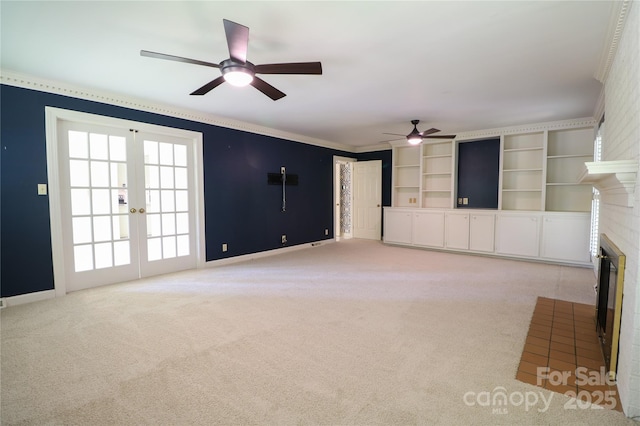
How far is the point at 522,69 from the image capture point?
126 inches

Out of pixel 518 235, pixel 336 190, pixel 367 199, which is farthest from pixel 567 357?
pixel 367 199

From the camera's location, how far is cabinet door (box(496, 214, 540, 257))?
18.1 feet

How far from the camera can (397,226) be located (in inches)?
286

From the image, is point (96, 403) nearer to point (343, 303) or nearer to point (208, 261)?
point (343, 303)

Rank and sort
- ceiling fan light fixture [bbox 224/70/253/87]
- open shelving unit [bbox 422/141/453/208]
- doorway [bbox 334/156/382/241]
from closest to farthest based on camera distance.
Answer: ceiling fan light fixture [bbox 224/70/253/87] < open shelving unit [bbox 422/141/453/208] < doorway [bbox 334/156/382/241]

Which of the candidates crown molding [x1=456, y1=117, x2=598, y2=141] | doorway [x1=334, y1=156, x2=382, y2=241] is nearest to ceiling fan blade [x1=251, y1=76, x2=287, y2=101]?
crown molding [x1=456, y1=117, x2=598, y2=141]

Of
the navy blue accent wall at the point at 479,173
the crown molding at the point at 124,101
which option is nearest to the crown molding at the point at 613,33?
the navy blue accent wall at the point at 479,173

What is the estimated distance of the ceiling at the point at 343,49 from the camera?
2191 millimetres

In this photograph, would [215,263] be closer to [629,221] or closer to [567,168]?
[629,221]

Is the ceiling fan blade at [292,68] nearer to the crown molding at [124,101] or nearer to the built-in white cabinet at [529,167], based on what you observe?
the crown molding at [124,101]

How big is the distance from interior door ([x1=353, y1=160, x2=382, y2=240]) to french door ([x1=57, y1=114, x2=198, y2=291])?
4672 millimetres

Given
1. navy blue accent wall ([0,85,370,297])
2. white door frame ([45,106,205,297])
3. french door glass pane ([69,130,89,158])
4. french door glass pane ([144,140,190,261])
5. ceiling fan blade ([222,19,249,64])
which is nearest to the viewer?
ceiling fan blade ([222,19,249,64])

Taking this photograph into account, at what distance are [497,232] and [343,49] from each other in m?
4.83

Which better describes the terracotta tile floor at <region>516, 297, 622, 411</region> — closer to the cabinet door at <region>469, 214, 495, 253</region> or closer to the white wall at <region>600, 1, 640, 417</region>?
the white wall at <region>600, 1, 640, 417</region>
